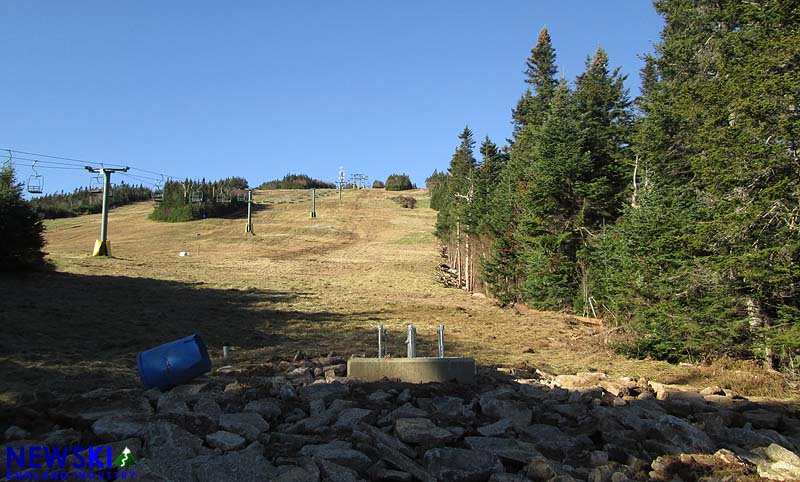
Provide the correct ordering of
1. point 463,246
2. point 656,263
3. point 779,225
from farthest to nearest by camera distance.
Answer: point 463,246 < point 656,263 < point 779,225

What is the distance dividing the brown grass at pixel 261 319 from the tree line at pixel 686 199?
38.8 inches

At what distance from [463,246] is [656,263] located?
2516cm

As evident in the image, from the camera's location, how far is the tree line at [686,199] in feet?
33.5

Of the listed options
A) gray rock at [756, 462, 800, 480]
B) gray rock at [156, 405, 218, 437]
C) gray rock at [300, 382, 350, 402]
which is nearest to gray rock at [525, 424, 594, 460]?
gray rock at [756, 462, 800, 480]

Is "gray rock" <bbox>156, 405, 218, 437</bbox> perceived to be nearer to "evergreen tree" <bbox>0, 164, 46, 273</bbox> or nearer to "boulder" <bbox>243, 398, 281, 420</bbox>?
"boulder" <bbox>243, 398, 281, 420</bbox>

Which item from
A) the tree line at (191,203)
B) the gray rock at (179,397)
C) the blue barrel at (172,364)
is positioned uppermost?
the tree line at (191,203)

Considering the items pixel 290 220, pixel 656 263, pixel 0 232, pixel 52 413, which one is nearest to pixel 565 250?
pixel 656 263

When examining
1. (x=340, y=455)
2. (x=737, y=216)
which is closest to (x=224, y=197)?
(x=737, y=216)

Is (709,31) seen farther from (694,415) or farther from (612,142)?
(694,415)

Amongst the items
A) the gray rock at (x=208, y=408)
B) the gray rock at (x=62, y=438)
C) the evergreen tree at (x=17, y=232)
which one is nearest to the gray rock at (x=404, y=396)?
the gray rock at (x=208, y=408)

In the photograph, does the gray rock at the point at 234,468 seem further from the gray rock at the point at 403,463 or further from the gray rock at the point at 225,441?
the gray rock at the point at 403,463

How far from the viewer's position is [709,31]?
50.7ft

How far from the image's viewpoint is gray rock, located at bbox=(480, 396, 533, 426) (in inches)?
267

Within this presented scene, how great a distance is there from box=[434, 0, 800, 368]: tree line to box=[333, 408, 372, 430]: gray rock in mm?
7844
